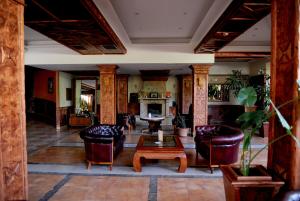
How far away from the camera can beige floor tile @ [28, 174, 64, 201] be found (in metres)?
3.43

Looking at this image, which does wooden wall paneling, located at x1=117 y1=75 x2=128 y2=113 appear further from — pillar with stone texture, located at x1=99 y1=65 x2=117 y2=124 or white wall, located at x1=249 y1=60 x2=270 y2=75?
white wall, located at x1=249 y1=60 x2=270 y2=75

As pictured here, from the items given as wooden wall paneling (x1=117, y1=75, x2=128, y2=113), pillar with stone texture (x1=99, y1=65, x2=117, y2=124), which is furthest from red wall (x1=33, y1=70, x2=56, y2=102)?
pillar with stone texture (x1=99, y1=65, x2=117, y2=124)

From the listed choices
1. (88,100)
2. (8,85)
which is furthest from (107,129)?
(88,100)

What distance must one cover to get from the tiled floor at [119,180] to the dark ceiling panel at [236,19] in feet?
9.39

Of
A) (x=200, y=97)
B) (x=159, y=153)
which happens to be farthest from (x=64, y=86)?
(x=159, y=153)

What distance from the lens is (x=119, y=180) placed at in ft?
13.2

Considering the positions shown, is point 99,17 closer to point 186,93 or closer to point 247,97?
point 247,97

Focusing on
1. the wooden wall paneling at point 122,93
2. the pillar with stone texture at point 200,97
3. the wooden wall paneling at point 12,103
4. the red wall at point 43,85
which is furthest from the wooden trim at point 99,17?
the red wall at point 43,85

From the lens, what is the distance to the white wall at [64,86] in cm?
1017

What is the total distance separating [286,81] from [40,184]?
3.85 m

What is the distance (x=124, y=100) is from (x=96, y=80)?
177cm

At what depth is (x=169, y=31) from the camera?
6.36m

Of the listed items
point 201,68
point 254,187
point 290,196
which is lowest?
point 254,187

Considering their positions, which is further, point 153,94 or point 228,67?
point 153,94
